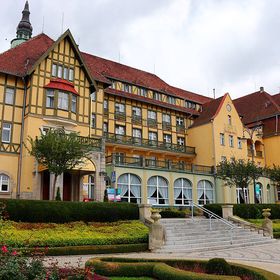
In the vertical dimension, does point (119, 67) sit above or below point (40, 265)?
above

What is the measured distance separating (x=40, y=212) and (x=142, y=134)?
2435cm

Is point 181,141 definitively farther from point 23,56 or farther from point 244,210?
point 23,56

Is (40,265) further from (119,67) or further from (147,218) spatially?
(119,67)

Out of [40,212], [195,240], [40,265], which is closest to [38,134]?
[40,212]

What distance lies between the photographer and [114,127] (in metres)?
40.3

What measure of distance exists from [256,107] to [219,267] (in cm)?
4727

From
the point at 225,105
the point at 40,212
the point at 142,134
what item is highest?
the point at 225,105

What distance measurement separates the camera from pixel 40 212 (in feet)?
63.8

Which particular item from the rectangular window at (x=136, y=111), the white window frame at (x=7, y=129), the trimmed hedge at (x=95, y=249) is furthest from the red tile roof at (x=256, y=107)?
the trimmed hedge at (x=95, y=249)

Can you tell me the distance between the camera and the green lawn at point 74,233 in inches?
655

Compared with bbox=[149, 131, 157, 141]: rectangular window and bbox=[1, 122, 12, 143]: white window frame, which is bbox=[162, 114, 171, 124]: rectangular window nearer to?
bbox=[149, 131, 157, 141]: rectangular window

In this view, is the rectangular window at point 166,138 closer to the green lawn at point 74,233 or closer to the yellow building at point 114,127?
the yellow building at point 114,127

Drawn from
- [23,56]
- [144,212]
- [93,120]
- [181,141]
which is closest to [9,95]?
[23,56]

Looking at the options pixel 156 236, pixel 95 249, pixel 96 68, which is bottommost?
pixel 95 249
